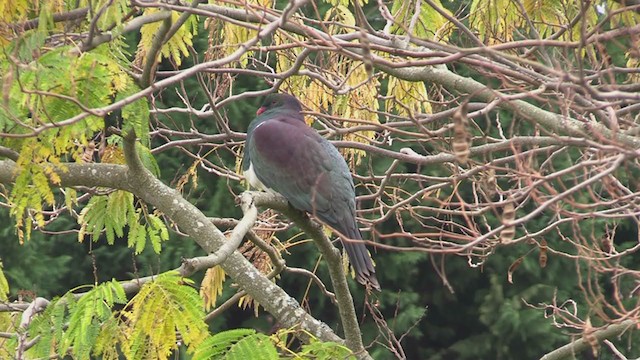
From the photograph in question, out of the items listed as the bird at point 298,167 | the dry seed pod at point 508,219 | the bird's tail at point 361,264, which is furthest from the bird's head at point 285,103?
the dry seed pod at point 508,219

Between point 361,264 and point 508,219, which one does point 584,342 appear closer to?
point 361,264

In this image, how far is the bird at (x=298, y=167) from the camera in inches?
193

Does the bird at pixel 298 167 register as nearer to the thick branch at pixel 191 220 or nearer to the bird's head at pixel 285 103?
the bird's head at pixel 285 103

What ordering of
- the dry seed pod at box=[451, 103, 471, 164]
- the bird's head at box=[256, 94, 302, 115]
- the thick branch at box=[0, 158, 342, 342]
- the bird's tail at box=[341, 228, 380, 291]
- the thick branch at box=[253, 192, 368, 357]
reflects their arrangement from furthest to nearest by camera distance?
1. the bird's head at box=[256, 94, 302, 115]
2. the bird's tail at box=[341, 228, 380, 291]
3. the thick branch at box=[253, 192, 368, 357]
4. the thick branch at box=[0, 158, 342, 342]
5. the dry seed pod at box=[451, 103, 471, 164]

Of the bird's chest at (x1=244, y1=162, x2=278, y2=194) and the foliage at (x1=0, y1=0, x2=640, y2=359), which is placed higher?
the foliage at (x1=0, y1=0, x2=640, y2=359)

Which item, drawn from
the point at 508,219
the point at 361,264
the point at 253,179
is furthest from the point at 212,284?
the point at 508,219

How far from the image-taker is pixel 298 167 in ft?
16.8

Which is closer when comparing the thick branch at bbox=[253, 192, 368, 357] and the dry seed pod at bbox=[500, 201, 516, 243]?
the dry seed pod at bbox=[500, 201, 516, 243]

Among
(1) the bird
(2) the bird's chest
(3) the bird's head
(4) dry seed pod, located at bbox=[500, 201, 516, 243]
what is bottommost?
(2) the bird's chest

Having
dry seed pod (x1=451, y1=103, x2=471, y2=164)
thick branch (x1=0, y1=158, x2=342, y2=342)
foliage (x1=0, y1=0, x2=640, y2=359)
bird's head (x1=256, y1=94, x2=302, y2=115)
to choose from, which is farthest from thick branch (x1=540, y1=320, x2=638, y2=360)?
bird's head (x1=256, y1=94, x2=302, y2=115)

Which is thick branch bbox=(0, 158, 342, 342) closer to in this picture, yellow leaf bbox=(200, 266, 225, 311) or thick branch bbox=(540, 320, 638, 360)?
yellow leaf bbox=(200, 266, 225, 311)

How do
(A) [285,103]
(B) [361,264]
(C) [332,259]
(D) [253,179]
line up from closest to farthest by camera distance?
1. (C) [332,259]
2. (B) [361,264]
3. (D) [253,179]
4. (A) [285,103]

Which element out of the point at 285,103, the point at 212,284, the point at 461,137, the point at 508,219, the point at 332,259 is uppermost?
the point at 461,137

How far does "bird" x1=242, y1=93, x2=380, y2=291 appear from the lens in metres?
4.89
